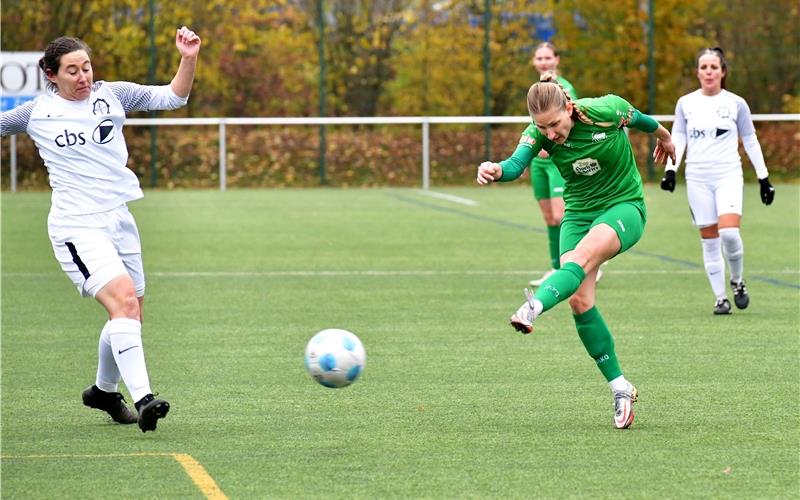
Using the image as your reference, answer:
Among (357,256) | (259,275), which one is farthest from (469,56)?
(259,275)

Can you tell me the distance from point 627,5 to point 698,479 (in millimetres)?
27758

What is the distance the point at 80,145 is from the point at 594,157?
8.06 feet

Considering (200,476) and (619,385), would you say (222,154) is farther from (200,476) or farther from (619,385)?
(200,476)

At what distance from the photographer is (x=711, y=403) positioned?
306 inches

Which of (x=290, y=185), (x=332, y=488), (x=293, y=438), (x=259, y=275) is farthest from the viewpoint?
(x=290, y=185)

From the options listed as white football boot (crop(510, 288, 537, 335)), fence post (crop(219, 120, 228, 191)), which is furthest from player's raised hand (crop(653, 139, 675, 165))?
fence post (crop(219, 120, 228, 191))

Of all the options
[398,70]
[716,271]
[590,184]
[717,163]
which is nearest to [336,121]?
[398,70]

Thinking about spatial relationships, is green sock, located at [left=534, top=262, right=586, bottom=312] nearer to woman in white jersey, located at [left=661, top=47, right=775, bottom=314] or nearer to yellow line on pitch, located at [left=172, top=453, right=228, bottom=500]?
yellow line on pitch, located at [left=172, top=453, right=228, bottom=500]

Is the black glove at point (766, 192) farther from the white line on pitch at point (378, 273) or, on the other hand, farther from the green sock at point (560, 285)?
the green sock at point (560, 285)

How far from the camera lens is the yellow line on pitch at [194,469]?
5809 millimetres

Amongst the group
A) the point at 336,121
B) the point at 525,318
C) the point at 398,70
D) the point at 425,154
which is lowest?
the point at 525,318

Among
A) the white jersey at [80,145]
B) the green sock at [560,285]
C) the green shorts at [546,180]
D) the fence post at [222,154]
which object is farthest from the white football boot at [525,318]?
the fence post at [222,154]

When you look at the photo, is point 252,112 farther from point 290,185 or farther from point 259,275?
point 259,275

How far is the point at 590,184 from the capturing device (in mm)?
7492
